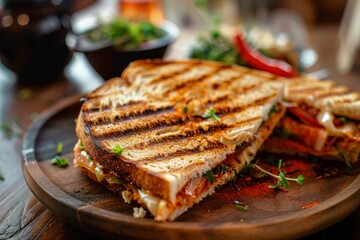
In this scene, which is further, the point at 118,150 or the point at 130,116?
the point at 130,116

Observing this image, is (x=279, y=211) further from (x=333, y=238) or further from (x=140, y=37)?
(x=140, y=37)

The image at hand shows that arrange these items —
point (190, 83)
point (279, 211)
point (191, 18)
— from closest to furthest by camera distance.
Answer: point (279, 211) → point (190, 83) → point (191, 18)

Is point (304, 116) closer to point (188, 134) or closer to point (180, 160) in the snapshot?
point (188, 134)

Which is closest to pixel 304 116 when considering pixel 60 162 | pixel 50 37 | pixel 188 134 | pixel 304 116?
pixel 304 116

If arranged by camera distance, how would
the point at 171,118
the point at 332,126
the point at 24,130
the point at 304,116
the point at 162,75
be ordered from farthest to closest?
the point at 24,130
the point at 162,75
the point at 304,116
the point at 332,126
the point at 171,118

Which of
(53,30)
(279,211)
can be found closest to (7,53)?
(53,30)
